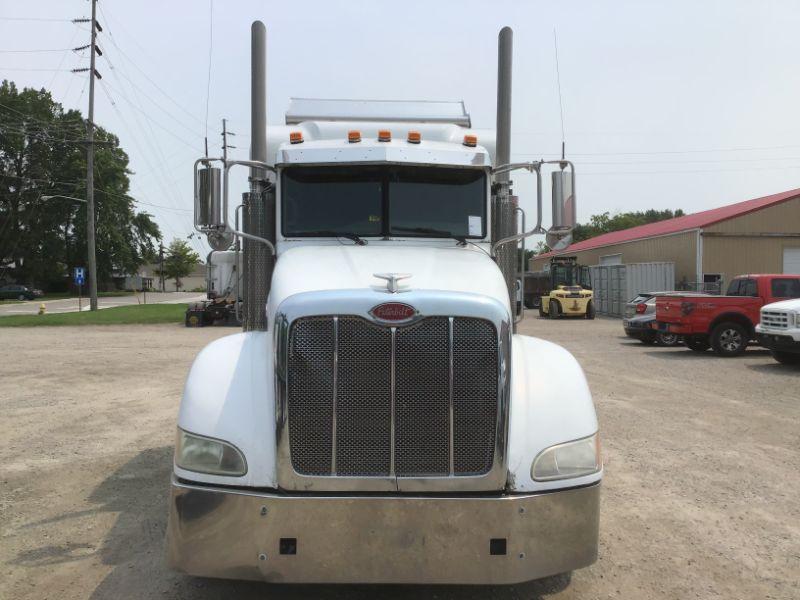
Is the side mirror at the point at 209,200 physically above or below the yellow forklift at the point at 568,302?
above

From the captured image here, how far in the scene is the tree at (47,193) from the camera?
63.7 meters

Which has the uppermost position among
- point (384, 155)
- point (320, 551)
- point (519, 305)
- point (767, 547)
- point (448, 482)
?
point (384, 155)

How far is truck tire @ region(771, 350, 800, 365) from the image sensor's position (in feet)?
48.0

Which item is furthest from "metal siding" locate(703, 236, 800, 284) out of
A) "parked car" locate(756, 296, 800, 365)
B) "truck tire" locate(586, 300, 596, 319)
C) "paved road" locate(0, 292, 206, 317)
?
"paved road" locate(0, 292, 206, 317)

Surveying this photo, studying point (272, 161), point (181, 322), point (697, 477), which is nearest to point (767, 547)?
point (697, 477)

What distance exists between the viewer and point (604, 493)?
19.1 feet

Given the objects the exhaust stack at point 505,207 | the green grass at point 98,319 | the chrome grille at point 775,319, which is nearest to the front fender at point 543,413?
the exhaust stack at point 505,207

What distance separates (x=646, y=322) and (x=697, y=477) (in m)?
13.4

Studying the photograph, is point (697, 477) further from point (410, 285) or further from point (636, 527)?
point (410, 285)

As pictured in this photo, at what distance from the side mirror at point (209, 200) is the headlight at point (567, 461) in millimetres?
2782

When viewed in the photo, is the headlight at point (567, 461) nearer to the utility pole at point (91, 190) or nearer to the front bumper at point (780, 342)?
the front bumper at point (780, 342)

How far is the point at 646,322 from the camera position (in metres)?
19.1

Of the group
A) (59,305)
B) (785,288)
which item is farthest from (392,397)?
(59,305)

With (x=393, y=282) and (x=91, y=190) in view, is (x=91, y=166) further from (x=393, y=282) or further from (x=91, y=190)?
(x=393, y=282)
